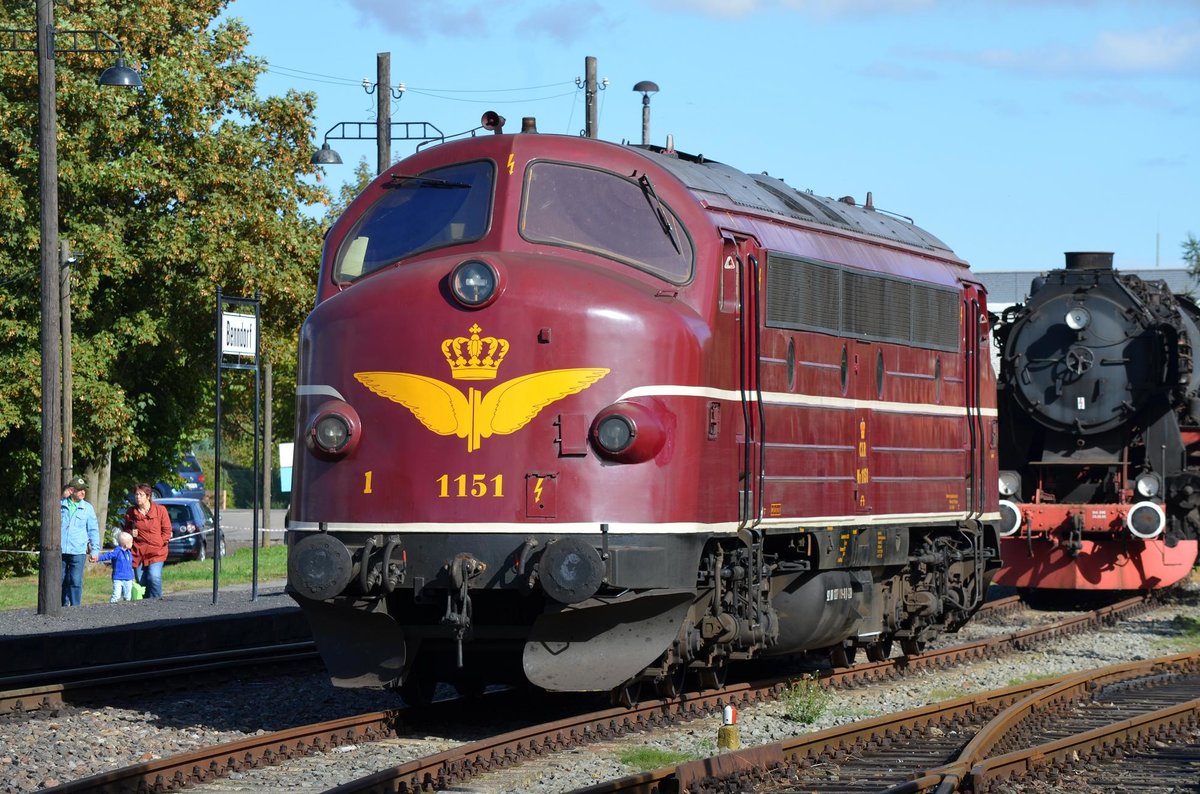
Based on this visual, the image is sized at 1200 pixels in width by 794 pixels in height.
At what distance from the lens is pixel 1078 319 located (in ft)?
70.8

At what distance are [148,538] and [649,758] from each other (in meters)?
13.6

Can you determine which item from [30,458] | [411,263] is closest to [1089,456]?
[411,263]

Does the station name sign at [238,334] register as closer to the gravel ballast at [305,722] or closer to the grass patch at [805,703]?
→ the gravel ballast at [305,722]

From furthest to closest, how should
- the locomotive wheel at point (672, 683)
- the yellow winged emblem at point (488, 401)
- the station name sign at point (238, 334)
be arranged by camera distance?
the station name sign at point (238, 334) → the locomotive wheel at point (672, 683) → the yellow winged emblem at point (488, 401)

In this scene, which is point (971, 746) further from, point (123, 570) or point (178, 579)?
point (178, 579)

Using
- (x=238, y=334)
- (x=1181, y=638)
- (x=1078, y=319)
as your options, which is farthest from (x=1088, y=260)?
(x=238, y=334)

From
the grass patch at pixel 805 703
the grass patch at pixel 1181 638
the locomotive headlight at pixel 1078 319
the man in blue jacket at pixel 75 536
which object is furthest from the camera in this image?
the man in blue jacket at pixel 75 536

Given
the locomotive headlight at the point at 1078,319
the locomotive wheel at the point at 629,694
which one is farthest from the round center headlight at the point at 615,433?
the locomotive headlight at the point at 1078,319

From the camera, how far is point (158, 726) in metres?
11.7

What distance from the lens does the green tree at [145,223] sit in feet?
100

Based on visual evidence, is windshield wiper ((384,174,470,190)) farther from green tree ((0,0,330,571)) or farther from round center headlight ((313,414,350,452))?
green tree ((0,0,330,571))

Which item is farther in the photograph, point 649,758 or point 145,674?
point 145,674

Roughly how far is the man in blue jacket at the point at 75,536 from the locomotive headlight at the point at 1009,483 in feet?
36.6

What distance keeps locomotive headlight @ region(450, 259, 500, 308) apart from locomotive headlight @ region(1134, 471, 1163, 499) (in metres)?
12.9
